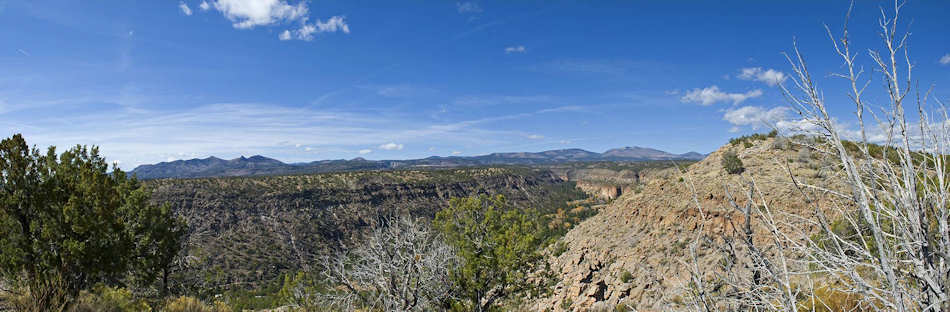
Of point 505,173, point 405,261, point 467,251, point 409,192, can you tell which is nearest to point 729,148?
point 467,251

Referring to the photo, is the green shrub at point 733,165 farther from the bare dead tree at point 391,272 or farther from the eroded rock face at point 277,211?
the eroded rock face at point 277,211

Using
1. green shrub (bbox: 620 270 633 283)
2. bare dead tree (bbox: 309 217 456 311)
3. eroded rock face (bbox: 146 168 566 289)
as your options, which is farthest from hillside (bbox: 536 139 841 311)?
eroded rock face (bbox: 146 168 566 289)

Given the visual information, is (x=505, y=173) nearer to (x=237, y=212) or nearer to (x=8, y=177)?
(x=237, y=212)

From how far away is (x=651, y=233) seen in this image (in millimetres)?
19359

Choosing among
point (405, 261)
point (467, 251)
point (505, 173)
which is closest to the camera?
point (405, 261)

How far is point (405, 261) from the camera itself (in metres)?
9.89

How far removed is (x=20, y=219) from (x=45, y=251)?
A: 1044 mm

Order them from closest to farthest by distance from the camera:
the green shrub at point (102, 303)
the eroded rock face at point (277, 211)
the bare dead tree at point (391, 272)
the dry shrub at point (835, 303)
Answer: the dry shrub at point (835, 303), the green shrub at point (102, 303), the bare dead tree at point (391, 272), the eroded rock face at point (277, 211)

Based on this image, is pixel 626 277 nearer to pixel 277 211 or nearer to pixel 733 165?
pixel 733 165

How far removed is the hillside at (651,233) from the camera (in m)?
15.6

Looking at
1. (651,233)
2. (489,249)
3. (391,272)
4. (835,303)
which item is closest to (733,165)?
(651,233)

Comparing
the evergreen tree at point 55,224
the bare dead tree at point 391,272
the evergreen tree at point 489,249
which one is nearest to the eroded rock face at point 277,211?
the evergreen tree at point 489,249

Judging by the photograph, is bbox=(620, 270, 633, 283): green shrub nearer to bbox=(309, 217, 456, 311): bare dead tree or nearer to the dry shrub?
bbox=(309, 217, 456, 311): bare dead tree

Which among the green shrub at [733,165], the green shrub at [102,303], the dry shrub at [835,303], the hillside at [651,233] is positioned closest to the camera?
the dry shrub at [835,303]
